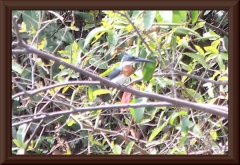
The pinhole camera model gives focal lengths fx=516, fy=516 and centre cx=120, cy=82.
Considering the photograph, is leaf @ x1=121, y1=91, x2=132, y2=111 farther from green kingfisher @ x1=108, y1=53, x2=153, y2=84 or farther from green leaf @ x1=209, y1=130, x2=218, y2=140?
green leaf @ x1=209, y1=130, x2=218, y2=140

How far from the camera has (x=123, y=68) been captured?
4.64ft

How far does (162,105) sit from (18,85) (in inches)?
15.3

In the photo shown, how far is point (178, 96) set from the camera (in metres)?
1.43

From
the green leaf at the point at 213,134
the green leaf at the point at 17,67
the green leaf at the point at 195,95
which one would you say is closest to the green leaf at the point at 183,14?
the green leaf at the point at 195,95

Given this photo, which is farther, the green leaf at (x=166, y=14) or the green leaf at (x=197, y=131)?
the green leaf at (x=197, y=131)

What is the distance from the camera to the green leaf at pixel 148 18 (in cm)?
135

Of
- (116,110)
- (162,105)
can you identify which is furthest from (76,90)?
(162,105)

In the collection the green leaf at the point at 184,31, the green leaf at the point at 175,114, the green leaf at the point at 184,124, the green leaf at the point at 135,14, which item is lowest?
the green leaf at the point at 184,124

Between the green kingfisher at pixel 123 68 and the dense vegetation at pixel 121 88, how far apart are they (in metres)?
0.02

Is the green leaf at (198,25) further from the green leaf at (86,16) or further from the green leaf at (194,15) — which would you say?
the green leaf at (86,16)

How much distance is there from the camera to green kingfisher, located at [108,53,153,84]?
143 centimetres

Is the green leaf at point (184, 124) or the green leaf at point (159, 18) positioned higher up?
the green leaf at point (159, 18)

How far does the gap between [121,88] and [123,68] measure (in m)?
0.06
